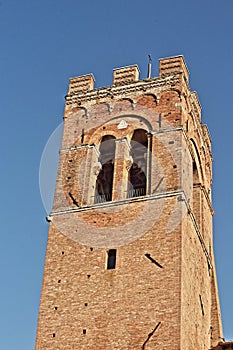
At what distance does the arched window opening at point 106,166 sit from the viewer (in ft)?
68.2

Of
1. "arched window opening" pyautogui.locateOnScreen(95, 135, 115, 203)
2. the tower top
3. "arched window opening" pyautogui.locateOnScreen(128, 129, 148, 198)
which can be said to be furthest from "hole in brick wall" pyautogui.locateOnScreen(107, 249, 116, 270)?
the tower top

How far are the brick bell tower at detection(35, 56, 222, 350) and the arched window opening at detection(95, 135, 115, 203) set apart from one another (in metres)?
0.03

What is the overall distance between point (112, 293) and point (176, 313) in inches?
69.4

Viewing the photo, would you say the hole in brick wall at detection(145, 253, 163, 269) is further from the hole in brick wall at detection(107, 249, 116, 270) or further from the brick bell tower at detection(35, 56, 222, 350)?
→ the hole in brick wall at detection(107, 249, 116, 270)

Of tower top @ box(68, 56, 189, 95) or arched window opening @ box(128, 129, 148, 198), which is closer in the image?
arched window opening @ box(128, 129, 148, 198)

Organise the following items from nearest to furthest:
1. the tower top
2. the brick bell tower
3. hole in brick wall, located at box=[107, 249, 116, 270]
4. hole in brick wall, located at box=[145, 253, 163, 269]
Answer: the brick bell tower → hole in brick wall, located at box=[145, 253, 163, 269] → hole in brick wall, located at box=[107, 249, 116, 270] → the tower top

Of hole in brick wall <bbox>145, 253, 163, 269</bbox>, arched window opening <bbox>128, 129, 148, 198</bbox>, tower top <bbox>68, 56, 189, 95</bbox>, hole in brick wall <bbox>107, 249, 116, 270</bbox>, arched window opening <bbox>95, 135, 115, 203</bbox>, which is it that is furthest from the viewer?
tower top <bbox>68, 56, 189, 95</bbox>

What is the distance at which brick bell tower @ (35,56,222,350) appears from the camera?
16719 millimetres

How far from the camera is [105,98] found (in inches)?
862

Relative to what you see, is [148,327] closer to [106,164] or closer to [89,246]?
[89,246]

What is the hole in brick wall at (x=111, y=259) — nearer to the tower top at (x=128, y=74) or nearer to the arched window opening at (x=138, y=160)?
the arched window opening at (x=138, y=160)

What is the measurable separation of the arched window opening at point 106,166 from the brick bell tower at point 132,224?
3 cm

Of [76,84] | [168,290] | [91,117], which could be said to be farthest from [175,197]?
[76,84]

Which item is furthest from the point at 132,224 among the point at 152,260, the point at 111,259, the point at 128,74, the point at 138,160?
the point at 128,74
